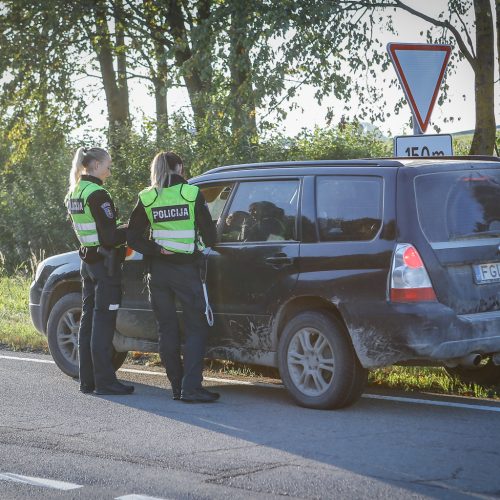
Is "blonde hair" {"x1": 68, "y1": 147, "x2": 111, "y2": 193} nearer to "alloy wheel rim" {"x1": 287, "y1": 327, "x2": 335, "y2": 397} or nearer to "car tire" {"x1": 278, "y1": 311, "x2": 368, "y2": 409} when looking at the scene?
"car tire" {"x1": 278, "y1": 311, "x2": 368, "y2": 409}

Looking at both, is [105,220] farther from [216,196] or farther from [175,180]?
[216,196]

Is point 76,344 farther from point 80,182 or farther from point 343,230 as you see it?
point 343,230

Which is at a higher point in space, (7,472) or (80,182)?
(80,182)

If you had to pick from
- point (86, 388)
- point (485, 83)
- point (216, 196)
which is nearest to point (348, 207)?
point (216, 196)

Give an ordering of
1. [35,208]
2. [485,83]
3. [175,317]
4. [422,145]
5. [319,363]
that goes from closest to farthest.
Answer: [319,363]
[175,317]
[422,145]
[485,83]
[35,208]

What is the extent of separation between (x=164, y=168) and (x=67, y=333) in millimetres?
2221

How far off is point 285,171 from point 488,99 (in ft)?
24.7

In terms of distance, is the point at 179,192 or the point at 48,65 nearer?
the point at 179,192

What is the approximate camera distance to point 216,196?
378 inches

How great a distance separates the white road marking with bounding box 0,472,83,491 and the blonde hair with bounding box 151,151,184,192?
3140 mm

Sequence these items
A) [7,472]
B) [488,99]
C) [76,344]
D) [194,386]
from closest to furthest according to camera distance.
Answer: [7,472] < [194,386] < [76,344] < [488,99]

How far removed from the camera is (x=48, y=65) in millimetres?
27109

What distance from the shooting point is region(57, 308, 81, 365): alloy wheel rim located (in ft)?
33.9

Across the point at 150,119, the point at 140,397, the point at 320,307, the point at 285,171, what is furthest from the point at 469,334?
the point at 150,119
